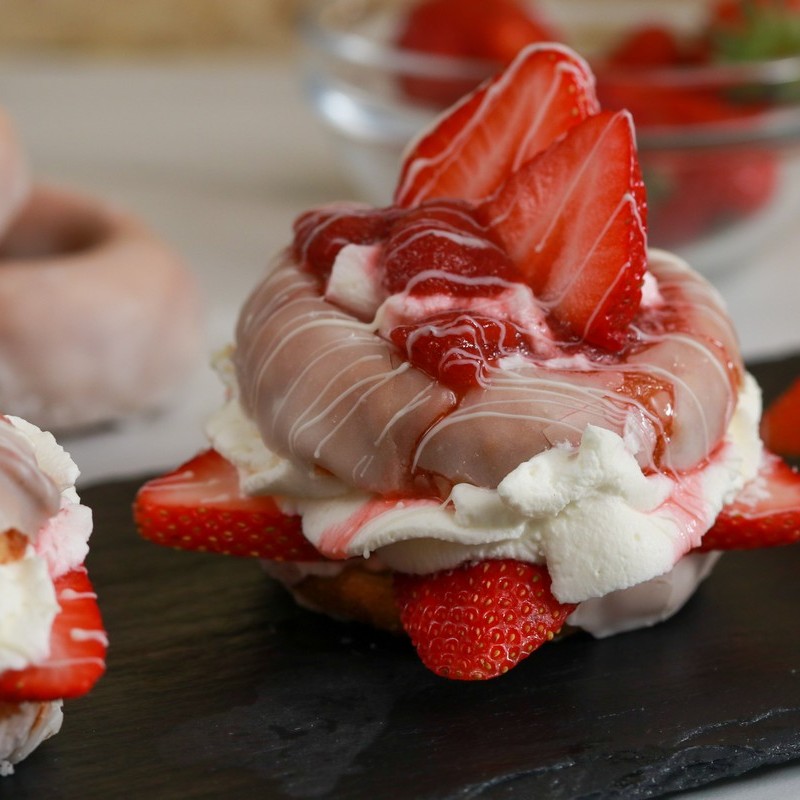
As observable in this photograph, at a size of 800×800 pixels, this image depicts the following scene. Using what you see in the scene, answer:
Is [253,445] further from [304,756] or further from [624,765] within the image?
[624,765]

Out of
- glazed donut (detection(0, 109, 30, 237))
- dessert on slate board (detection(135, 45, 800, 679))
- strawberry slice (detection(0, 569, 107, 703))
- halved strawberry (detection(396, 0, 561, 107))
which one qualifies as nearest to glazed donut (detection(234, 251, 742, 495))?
dessert on slate board (detection(135, 45, 800, 679))

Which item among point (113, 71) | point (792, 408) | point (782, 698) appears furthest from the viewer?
point (113, 71)

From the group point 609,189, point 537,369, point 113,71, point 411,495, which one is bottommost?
point 113,71

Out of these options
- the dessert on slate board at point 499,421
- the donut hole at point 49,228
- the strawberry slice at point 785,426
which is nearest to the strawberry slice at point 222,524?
the dessert on slate board at point 499,421

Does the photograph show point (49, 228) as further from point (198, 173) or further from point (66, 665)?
point (66, 665)

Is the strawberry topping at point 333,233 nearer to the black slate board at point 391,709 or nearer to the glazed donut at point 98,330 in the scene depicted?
the black slate board at point 391,709

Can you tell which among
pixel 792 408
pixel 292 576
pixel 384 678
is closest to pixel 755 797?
pixel 384 678
